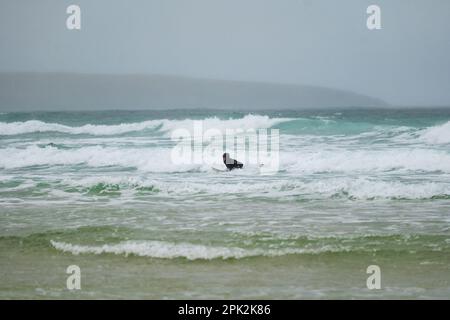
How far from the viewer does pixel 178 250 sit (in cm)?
432

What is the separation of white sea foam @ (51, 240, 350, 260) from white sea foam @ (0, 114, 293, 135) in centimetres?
1127

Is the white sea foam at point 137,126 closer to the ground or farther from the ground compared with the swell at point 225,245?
farther from the ground

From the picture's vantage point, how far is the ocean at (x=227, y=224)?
11.9 ft

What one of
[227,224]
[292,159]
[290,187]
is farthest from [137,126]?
[227,224]

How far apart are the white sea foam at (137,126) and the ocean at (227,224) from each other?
4938 mm

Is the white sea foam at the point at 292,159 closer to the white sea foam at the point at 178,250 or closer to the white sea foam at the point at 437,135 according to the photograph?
the white sea foam at the point at 437,135

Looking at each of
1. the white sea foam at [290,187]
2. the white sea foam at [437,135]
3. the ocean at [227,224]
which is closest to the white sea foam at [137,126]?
the white sea foam at [437,135]

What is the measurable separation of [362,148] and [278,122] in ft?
16.7

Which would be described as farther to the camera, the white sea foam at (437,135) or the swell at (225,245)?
the white sea foam at (437,135)

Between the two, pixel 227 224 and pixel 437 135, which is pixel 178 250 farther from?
pixel 437 135

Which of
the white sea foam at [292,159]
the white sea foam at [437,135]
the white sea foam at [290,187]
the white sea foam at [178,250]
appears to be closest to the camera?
the white sea foam at [178,250]

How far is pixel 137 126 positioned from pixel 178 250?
12.3m
